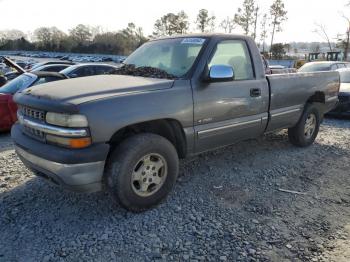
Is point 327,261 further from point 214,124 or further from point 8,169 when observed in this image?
point 8,169

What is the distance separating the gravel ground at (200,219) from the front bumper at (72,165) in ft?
1.71

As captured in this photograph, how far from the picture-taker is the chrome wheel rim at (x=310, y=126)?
6.11 metres

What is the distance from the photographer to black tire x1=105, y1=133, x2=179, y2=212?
3.36m

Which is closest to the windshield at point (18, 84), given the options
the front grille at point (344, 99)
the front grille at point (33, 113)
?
the front grille at point (33, 113)

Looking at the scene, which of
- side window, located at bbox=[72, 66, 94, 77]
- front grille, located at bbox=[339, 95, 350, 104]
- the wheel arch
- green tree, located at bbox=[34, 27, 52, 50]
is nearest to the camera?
the wheel arch

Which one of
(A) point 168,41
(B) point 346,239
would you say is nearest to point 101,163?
(A) point 168,41

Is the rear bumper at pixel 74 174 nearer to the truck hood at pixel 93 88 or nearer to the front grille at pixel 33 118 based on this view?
the front grille at pixel 33 118

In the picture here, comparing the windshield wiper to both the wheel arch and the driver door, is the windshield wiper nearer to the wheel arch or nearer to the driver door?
the driver door

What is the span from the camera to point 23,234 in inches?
130

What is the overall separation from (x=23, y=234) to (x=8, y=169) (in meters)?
1.95

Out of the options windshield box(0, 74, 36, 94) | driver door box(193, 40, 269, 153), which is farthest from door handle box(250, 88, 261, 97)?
windshield box(0, 74, 36, 94)

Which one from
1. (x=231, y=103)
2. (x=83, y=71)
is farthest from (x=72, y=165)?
(x=83, y=71)

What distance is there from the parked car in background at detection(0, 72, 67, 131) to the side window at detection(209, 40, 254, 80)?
463cm

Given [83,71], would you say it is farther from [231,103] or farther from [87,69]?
[231,103]
